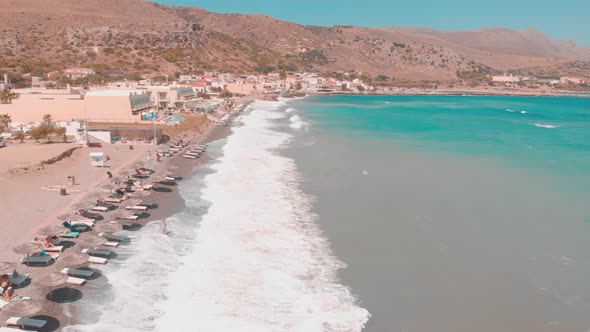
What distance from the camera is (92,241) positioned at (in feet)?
58.3

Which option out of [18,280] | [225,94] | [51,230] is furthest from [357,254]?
[225,94]

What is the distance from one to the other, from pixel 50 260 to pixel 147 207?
23.9 ft

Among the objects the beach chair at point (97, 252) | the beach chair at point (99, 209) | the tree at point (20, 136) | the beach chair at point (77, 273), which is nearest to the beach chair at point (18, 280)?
the beach chair at point (77, 273)

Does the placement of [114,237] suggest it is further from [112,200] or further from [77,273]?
[112,200]

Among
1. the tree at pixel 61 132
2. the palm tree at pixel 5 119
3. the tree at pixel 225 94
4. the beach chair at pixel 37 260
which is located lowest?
the beach chair at pixel 37 260

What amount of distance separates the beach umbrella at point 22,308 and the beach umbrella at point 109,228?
637cm

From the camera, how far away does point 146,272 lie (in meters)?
16.5

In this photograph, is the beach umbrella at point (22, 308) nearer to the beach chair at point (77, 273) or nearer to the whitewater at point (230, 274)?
the whitewater at point (230, 274)

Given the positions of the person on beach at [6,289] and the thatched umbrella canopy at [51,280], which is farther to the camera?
the thatched umbrella canopy at [51,280]

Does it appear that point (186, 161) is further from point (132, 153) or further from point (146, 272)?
point (146, 272)

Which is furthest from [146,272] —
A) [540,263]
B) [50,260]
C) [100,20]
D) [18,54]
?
[100,20]

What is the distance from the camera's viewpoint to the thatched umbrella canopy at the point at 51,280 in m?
14.3

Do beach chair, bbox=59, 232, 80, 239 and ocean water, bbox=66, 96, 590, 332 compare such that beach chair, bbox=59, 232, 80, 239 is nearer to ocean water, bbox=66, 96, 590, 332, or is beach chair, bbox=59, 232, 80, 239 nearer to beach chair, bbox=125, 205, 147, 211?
ocean water, bbox=66, 96, 590, 332

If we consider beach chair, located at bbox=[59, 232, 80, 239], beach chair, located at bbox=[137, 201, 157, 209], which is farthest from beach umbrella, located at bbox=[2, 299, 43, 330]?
beach chair, located at bbox=[137, 201, 157, 209]
